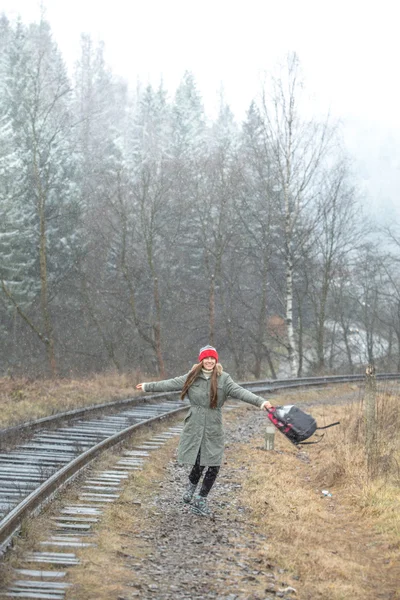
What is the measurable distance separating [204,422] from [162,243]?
33.5 metres

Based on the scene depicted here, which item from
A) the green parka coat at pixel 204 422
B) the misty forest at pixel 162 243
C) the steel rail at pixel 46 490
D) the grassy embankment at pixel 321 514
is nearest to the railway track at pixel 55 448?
Answer: the steel rail at pixel 46 490

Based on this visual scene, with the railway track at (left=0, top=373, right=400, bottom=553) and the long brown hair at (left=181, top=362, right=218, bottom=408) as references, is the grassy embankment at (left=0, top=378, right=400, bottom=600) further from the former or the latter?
the long brown hair at (left=181, top=362, right=218, bottom=408)

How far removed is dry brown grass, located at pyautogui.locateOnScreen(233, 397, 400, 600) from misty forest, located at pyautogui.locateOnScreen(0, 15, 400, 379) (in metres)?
14.6

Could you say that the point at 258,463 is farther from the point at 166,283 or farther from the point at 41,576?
the point at 166,283

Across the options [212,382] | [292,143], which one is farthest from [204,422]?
[292,143]

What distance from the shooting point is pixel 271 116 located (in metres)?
32.0

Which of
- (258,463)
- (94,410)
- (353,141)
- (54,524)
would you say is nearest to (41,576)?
(54,524)

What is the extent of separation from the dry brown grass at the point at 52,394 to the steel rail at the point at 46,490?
2575 millimetres

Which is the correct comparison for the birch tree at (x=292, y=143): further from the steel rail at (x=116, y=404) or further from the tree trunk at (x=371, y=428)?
the tree trunk at (x=371, y=428)

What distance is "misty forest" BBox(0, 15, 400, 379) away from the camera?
102ft

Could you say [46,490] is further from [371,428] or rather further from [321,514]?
[371,428]

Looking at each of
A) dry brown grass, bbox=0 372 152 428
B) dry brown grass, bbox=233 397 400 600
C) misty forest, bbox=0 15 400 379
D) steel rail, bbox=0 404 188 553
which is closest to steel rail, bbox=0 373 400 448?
dry brown grass, bbox=0 372 152 428

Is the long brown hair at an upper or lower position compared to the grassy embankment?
Answer: upper

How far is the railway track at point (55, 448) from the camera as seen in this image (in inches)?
295
